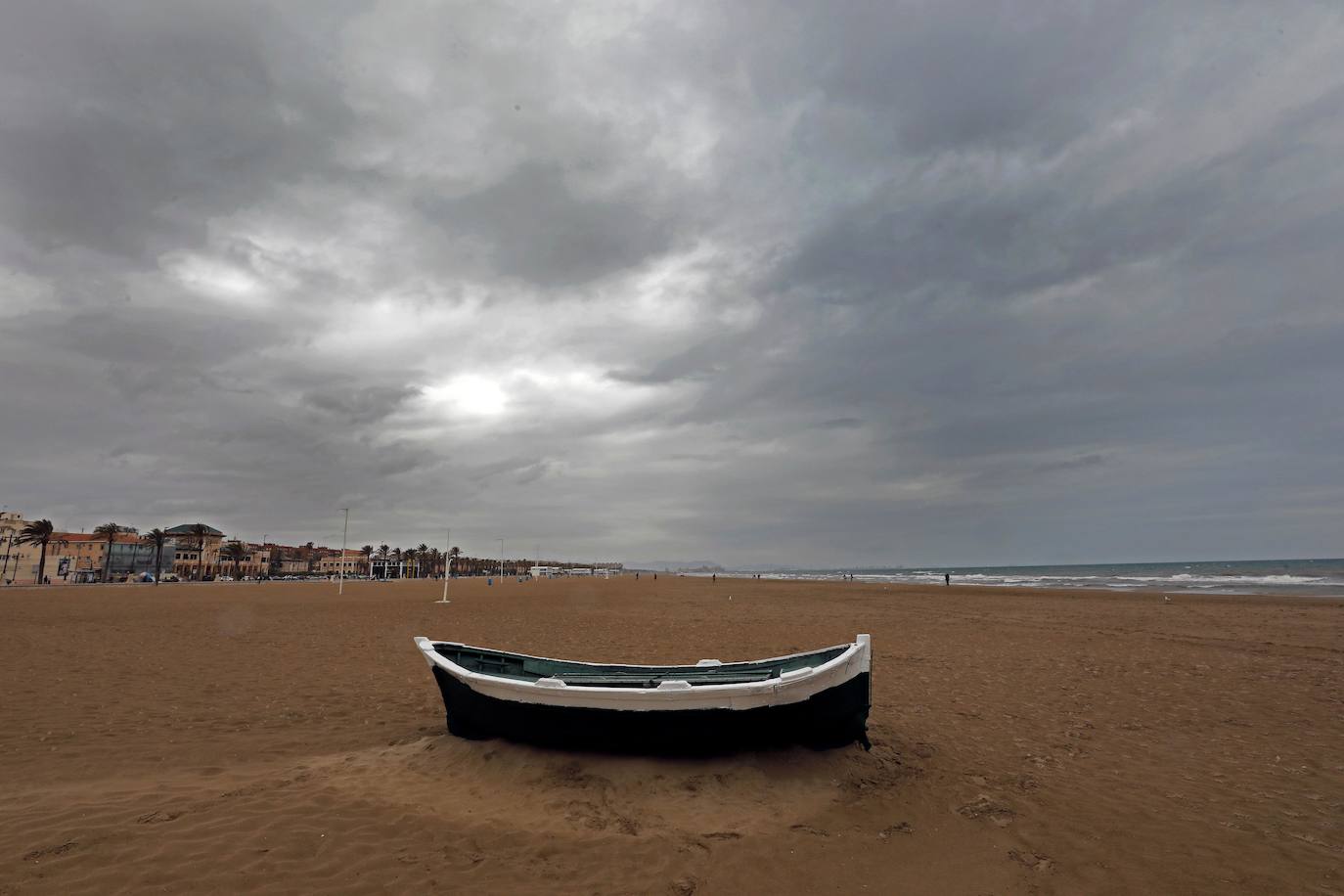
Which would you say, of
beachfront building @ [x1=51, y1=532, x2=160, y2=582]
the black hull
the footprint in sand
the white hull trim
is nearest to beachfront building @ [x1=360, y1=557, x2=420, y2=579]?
beachfront building @ [x1=51, y1=532, x2=160, y2=582]

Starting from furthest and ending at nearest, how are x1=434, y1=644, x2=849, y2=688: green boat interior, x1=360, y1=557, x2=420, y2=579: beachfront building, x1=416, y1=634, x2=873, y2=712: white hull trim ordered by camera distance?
x1=360, y1=557, x2=420, y2=579: beachfront building
x1=434, y1=644, x2=849, y2=688: green boat interior
x1=416, y1=634, x2=873, y2=712: white hull trim

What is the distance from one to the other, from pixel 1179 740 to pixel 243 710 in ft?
49.1

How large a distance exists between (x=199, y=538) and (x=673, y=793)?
5102 inches

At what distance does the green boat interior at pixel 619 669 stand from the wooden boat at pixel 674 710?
38.9 inches

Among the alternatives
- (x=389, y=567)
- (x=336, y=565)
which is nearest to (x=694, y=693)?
(x=389, y=567)

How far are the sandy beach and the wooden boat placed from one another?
24 centimetres

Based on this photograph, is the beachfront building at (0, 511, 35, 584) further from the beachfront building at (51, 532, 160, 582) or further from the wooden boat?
the wooden boat

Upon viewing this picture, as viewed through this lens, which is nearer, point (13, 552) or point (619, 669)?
point (619, 669)

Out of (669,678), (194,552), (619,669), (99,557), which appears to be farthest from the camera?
(194,552)

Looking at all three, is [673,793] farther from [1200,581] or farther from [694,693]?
[1200,581]

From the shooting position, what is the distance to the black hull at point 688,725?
7156 mm

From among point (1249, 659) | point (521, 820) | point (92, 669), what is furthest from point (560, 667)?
point (1249, 659)

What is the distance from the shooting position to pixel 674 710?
7.08 m

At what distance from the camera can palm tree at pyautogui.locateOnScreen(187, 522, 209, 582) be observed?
10637 centimetres
